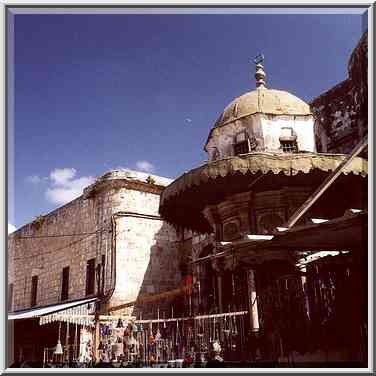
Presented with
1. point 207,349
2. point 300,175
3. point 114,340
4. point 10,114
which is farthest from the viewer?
point 114,340

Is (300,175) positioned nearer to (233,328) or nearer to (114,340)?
(233,328)

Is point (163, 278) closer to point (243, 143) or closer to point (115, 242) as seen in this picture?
point (115, 242)

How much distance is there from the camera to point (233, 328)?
28.4 ft

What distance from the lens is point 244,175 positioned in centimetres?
880

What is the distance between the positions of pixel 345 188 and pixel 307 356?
3.36m

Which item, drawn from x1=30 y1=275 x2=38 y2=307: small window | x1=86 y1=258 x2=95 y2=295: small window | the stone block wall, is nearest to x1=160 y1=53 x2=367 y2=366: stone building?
x1=86 y1=258 x2=95 y2=295: small window

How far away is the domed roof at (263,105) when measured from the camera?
411 inches

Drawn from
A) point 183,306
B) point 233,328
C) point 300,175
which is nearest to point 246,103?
point 300,175

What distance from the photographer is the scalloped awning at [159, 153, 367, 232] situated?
8398mm

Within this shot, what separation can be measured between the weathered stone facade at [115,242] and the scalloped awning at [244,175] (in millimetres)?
6047

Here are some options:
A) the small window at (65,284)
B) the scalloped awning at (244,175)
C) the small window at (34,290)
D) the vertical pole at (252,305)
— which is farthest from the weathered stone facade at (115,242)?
the vertical pole at (252,305)

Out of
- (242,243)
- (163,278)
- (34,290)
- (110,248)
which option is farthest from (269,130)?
(34,290)

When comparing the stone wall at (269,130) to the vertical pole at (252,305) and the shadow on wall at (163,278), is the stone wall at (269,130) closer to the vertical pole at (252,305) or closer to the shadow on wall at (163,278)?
the vertical pole at (252,305)

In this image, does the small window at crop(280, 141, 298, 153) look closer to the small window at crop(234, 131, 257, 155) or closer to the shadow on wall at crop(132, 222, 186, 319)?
the small window at crop(234, 131, 257, 155)
